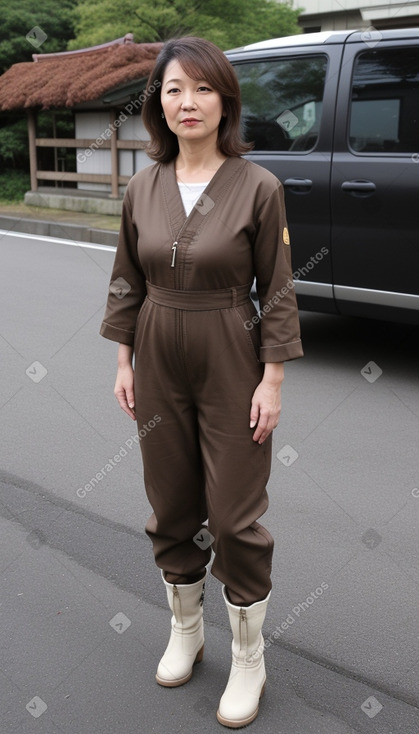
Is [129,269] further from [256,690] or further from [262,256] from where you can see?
[256,690]

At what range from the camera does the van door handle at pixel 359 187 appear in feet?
16.7

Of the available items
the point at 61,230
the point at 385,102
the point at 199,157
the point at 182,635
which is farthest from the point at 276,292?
the point at 61,230

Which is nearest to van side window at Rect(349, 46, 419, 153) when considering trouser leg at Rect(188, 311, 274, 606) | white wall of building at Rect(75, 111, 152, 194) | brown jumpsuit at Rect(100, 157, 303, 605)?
brown jumpsuit at Rect(100, 157, 303, 605)

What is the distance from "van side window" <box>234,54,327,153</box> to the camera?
5.38m

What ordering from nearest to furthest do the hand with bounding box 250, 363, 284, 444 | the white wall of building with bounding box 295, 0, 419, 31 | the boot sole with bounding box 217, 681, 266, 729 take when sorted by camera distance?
the hand with bounding box 250, 363, 284, 444, the boot sole with bounding box 217, 681, 266, 729, the white wall of building with bounding box 295, 0, 419, 31

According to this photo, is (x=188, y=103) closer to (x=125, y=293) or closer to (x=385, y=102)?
(x=125, y=293)

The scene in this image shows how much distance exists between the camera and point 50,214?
52.1 feet

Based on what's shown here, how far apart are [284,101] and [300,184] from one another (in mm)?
582

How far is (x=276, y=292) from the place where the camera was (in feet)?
7.22

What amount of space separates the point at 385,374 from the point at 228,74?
11.8ft

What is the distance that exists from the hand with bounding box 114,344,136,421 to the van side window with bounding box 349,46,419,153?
10.3ft

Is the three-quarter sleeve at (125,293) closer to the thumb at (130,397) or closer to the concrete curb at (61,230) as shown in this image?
the thumb at (130,397)

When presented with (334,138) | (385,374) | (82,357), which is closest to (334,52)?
(334,138)

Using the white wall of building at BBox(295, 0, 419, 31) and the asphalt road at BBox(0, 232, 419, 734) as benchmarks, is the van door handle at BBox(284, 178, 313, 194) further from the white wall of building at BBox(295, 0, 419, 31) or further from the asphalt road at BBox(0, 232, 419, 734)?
the white wall of building at BBox(295, 0, 419, 31)
